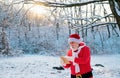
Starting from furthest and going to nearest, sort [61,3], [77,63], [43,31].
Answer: [43,31]
[61,3]
[77,63]

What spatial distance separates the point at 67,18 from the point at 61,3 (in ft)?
10.3

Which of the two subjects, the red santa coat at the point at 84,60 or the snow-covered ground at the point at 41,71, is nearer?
the red santa coat at the point at 84,60

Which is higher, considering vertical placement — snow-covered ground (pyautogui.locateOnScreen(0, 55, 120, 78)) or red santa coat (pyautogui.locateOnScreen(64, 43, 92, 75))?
red santa coat (pyautogui.locateOnScreen(64, 43, 92, 75))

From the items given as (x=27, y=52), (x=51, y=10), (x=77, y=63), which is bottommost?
(x=27, y=52)

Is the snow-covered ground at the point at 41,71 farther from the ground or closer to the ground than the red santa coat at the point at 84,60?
closer to the ground

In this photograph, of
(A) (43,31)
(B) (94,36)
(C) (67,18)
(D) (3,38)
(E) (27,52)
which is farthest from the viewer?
(A) (43,31)

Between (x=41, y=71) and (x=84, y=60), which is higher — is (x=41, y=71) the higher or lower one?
the lower one

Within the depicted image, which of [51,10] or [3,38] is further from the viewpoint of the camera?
[3,38]

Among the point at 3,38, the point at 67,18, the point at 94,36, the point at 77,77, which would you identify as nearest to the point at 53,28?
the point at 94,36

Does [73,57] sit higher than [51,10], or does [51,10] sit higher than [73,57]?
[51,10]

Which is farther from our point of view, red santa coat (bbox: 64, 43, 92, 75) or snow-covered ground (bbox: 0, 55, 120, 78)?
snow-covered ground (bbox: 0, 55, 120, 78)

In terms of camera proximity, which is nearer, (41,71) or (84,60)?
(84,60)

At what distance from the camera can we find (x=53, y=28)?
5194 centimetres

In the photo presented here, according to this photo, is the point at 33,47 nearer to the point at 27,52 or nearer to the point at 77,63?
the point at 27,52
